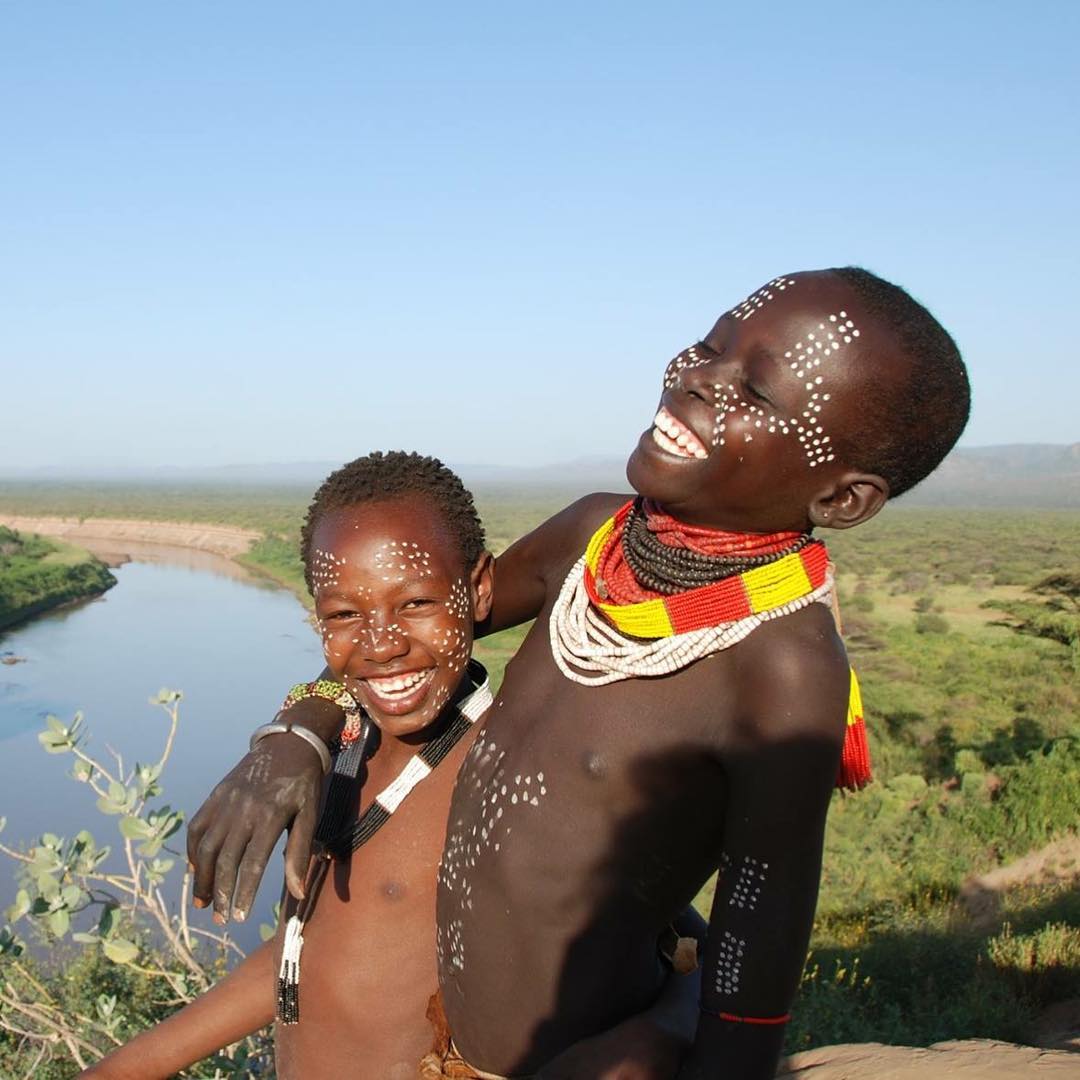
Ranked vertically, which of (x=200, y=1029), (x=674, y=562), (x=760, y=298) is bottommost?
(x=200, y=1029)

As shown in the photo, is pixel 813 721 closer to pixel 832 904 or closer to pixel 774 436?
pixel 774 436

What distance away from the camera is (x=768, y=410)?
1369 mm

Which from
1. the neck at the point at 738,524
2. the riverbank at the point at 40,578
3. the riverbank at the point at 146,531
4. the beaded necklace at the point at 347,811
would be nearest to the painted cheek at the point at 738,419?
the neck at the point at 738,524

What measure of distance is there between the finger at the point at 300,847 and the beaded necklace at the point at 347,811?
281mm

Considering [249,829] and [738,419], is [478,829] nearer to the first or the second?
[249,829]

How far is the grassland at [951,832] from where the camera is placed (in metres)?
5.66

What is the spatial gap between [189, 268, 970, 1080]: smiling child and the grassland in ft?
12.7

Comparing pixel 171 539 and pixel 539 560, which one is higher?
pixel 539 560

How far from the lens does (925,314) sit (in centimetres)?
135

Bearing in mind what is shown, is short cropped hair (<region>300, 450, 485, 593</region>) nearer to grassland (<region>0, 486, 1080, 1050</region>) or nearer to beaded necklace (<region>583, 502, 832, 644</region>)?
beaded necklace (<region>583, 502, 832, 644</region>)

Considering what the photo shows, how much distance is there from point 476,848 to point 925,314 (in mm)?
1005

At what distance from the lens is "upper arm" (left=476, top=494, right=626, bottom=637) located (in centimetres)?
180

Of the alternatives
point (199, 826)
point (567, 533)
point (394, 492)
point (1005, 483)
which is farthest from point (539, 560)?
point (1005, 483)

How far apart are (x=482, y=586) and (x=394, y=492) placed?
241mm
